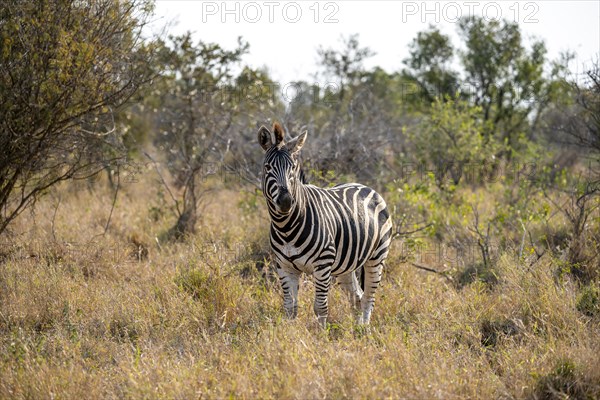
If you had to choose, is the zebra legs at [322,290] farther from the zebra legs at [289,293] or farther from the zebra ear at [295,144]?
the zebra ear at [295,144]

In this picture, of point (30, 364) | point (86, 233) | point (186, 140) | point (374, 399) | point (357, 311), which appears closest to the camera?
point (374, 399)

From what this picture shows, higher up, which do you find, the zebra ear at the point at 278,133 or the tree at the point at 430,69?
the tree at the point at 430,69

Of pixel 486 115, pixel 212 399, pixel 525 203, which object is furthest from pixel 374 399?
pixel 486 115

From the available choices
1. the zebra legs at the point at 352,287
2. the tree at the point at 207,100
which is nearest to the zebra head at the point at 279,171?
the zebra legs at the point at 352,287

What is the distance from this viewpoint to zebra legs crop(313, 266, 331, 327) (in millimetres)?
5270

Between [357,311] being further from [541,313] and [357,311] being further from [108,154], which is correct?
[108,154]

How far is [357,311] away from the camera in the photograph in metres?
5.90

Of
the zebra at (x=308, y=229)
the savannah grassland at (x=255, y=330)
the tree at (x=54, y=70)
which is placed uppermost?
the tree at (x=54, y=70)

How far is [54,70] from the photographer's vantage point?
6355 millimetres

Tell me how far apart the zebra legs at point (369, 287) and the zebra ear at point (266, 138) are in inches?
69.7

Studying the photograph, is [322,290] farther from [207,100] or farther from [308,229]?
[207,100]

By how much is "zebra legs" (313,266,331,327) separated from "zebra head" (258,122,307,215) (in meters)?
0.68

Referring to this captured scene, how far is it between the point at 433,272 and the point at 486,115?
35.7ft

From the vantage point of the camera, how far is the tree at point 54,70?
620 centimetres
